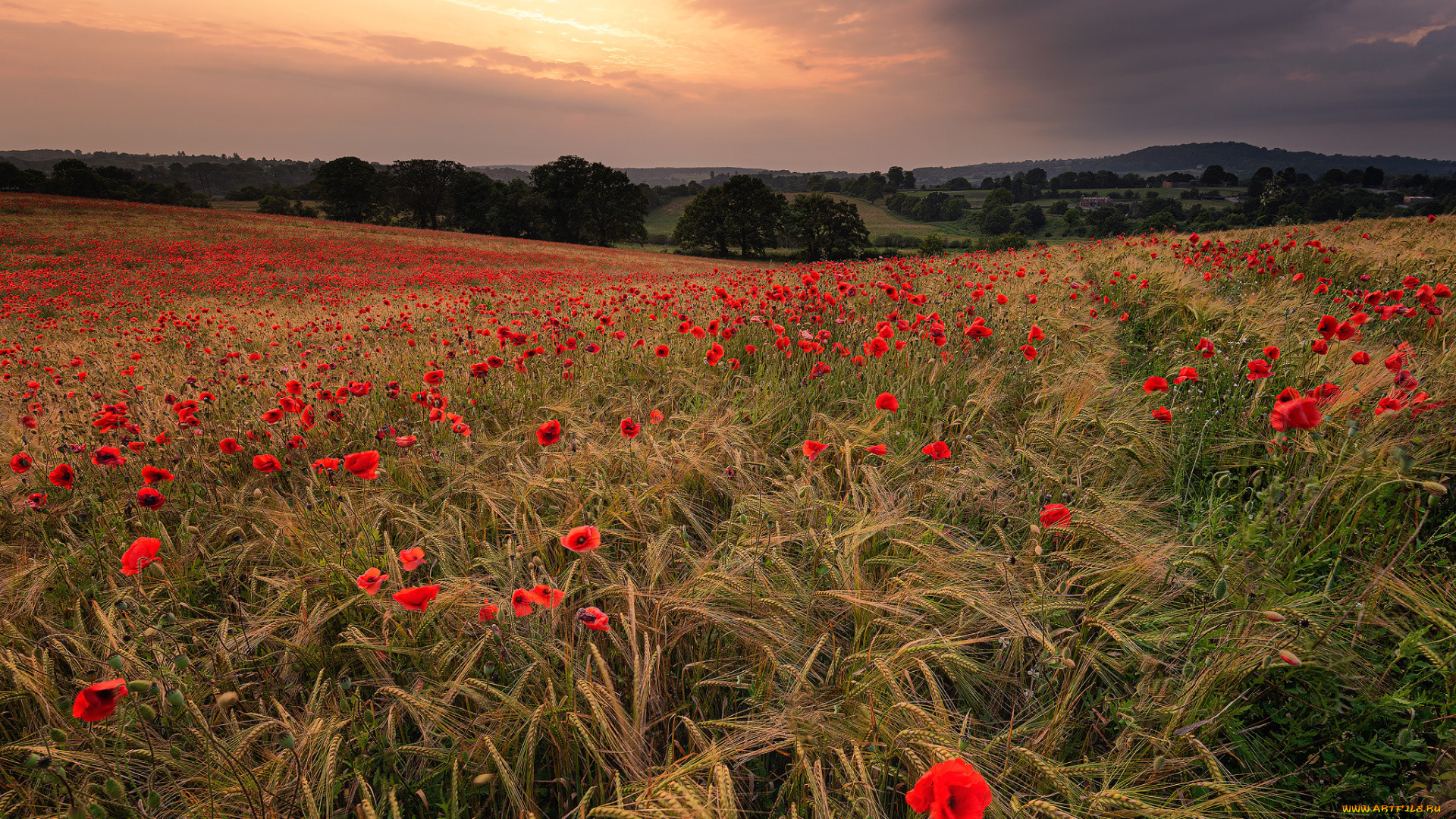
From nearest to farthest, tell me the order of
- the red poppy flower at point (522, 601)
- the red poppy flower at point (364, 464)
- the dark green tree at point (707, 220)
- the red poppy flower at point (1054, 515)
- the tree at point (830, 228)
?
1. the red poppy flower at point (522, 601)
2. the red poppy flower at point (1054, 515)
3. the red poppy flower at point (364, 464)
4. the tree at point (830, 228)
5. the dark green tree at point (707, 220)

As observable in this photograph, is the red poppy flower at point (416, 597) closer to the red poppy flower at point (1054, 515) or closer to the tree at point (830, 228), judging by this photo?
the red poppy flower at point (1054, 515)

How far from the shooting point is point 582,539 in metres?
1.43

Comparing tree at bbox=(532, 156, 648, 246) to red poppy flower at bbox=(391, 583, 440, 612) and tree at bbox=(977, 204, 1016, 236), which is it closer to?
tree at bbox=(977, 204, 1016, 236)

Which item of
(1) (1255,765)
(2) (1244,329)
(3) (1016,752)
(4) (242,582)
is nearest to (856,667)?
(3) (1016,752)

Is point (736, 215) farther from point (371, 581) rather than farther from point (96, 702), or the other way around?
point (96, 702)

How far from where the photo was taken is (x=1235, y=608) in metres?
1.49

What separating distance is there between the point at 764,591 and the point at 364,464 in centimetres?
138

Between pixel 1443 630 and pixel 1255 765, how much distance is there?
0.64 meters

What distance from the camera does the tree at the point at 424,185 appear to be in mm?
47219

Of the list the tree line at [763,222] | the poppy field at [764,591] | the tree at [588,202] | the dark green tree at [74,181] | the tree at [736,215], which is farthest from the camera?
the tree at [588,202]

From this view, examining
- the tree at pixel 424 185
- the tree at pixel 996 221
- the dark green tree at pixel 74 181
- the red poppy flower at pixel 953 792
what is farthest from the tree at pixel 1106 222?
the dark green tree at pixel 74 181

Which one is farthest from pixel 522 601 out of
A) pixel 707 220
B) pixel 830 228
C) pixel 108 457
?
pixel 707 220

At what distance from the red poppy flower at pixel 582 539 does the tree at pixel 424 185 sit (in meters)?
55.9

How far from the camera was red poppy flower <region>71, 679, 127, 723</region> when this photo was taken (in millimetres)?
964
